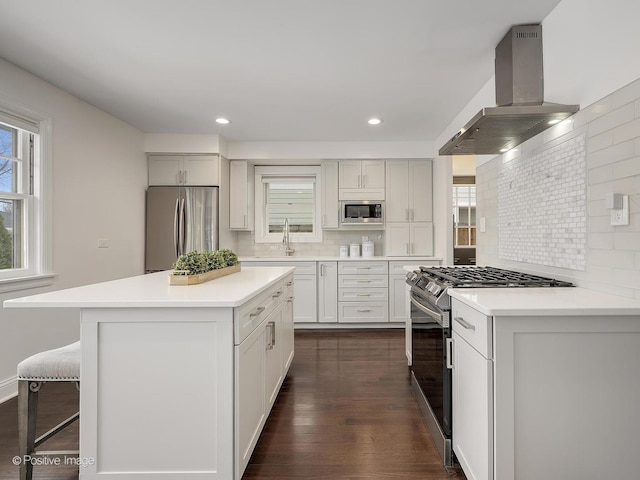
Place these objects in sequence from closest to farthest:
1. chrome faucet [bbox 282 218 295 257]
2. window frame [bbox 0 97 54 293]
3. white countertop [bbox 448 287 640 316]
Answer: white countertop [bbox 448 287 640 316]
window frame [bbox 0 97 54 293]
chrome faucet [bbox 282 218 295 257]

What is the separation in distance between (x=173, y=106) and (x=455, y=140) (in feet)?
8.90

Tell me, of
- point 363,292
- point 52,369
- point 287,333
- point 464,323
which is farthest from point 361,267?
point 52,369

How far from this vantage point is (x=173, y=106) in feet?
11.5

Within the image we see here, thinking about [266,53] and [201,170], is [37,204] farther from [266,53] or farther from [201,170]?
[266,53]

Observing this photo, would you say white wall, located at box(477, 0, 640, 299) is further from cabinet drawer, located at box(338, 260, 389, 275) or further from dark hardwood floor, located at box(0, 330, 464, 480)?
cabinet drawer, located at box(338, 260, 389, 275)

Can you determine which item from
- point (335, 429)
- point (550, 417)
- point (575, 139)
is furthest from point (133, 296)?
point (575, 139)

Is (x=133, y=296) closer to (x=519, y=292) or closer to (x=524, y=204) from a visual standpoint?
(x=519, y=292)

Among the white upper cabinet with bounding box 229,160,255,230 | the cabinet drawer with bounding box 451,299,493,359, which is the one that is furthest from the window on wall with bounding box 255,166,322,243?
the cabinet drawer with bounding box 451,299,493,359

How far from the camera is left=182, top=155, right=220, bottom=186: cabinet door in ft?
14.7

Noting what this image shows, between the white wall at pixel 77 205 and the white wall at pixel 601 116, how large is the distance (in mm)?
3723

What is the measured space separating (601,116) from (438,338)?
1.35 meters

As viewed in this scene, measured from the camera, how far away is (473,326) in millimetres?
1498

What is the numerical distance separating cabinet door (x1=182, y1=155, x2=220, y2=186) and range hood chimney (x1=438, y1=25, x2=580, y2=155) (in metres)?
3.12

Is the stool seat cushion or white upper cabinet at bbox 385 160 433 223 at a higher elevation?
white upper cabinet at bbox 385 160 433 223
